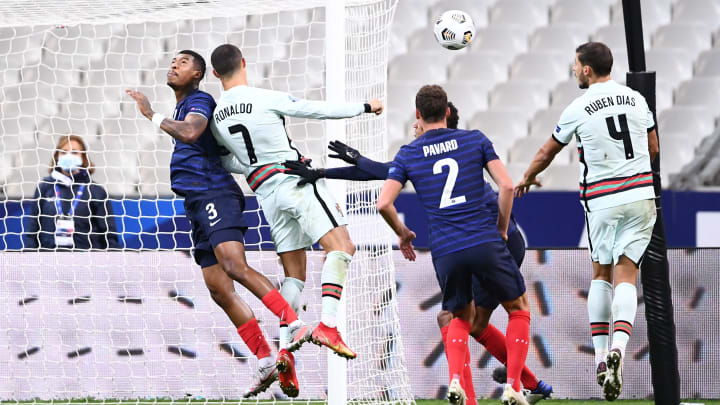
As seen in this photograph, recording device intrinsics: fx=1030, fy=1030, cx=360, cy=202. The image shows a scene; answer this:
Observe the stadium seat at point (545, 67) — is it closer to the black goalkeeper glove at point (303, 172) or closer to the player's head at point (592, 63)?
the player's head at point (592, 63)

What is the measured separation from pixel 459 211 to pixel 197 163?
1.63 m

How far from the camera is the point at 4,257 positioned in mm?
7973

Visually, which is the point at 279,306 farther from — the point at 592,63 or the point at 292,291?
the point at 592,63

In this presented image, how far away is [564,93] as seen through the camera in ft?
38.4

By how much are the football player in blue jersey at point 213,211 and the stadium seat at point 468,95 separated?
5848 mm

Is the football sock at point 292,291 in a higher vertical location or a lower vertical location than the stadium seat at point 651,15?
lower

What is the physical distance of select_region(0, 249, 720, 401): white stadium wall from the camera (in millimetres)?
7336

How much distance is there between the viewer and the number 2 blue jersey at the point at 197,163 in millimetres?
6258

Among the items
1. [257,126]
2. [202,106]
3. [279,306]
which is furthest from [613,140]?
[202,106]

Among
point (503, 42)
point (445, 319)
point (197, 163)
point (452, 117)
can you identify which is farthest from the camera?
point (503, 42)

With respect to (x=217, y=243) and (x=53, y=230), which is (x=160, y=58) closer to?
(x=53, y=230)

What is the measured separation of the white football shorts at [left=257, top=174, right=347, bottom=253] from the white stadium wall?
1.36m

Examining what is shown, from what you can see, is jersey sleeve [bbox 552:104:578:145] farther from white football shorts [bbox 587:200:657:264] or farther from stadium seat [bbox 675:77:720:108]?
stadium seat [bbox 675:77:720:108]

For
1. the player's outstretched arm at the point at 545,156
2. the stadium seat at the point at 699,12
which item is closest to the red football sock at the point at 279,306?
the player's outstretched arm at the point at 545,156
